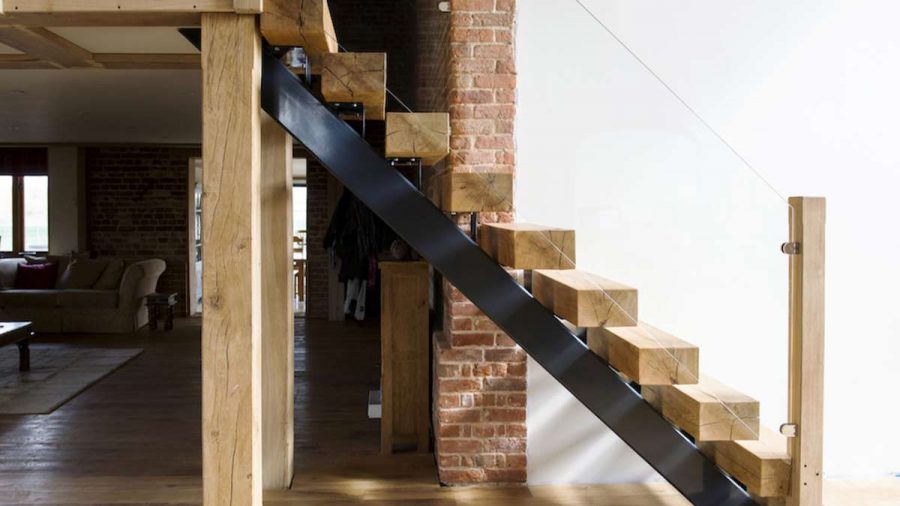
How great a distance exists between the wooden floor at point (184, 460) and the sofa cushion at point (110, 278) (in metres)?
3.03

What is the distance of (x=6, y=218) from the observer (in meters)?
11.1

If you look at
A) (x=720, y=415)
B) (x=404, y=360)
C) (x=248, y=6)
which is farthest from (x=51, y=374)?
(x=720, y=415)

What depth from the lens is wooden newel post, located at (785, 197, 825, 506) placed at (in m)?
2.71

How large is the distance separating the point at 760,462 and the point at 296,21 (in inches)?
85.5

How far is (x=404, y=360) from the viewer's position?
430 cm

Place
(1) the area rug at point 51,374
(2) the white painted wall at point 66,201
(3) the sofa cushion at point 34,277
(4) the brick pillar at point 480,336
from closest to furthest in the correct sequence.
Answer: (4) the brick pillar at point 480,336
(1) the area rug at point 51,374
(3) the sofa cushion at point 34,277
(2) the white painted wall at point 66,201

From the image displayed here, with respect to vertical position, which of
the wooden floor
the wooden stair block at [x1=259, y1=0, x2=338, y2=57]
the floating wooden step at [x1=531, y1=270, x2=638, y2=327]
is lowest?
the wooden floor

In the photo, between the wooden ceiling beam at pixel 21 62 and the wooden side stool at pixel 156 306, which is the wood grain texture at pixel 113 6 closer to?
the wooden ceiling beam at pixel 21 62

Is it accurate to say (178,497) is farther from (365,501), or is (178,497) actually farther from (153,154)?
(153,154)

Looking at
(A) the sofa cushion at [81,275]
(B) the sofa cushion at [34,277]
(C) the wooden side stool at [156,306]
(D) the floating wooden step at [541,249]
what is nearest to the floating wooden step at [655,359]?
(D) the floating wooden step at [541,249]

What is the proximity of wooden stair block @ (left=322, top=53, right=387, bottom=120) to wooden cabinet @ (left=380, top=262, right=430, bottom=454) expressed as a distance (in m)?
1.67

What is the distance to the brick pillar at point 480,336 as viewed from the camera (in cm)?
366

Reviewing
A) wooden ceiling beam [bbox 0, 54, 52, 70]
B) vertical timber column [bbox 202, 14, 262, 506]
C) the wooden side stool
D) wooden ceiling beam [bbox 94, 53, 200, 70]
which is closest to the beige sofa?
the wooden side stool

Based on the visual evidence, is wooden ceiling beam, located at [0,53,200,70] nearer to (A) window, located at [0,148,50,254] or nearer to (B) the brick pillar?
(B) the brick pillar
